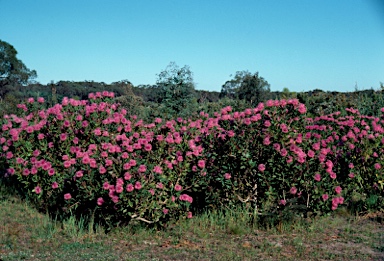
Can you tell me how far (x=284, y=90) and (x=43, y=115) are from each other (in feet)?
45.8

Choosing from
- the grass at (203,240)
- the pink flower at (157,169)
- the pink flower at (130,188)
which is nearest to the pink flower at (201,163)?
the pink flower at (157,169)

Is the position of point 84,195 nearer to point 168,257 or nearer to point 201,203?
point 168,257

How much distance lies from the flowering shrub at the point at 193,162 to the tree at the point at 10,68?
36.0 meters

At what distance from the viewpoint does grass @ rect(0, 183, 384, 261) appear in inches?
174

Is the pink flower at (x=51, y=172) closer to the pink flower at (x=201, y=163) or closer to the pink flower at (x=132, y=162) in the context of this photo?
the pink flower at (x=132, y=162)

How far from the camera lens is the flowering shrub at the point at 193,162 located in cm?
487

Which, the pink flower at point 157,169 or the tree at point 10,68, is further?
the tree at point 10,68

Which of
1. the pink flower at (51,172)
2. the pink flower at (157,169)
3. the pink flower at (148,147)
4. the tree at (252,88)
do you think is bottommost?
the pink flower at (51,172)

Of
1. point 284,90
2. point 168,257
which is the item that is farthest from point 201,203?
point 284,90

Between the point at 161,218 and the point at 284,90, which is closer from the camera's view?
the point at 161,218

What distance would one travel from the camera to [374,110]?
38.0 feet

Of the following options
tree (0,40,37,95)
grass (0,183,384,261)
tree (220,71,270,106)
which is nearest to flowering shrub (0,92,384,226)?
grass (0,183,384,261)

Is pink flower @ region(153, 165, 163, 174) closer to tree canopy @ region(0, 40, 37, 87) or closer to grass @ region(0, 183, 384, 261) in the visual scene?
grass @ region(0, 183, 384, 261)

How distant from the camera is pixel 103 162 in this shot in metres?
4.87
